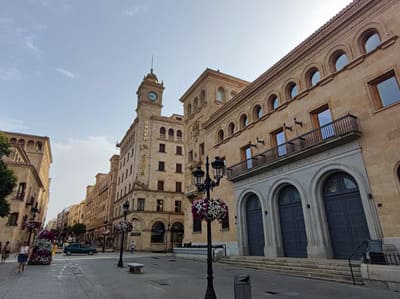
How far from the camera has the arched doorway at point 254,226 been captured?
17.2 meters

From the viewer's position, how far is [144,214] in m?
37.5

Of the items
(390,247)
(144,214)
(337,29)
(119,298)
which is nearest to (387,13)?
(337,29)

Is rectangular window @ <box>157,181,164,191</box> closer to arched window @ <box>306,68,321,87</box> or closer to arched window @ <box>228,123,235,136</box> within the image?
arched window @ <box>228,123,235,136</box>

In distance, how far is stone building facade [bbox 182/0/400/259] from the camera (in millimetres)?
11378

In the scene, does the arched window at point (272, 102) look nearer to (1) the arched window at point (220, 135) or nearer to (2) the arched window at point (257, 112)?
(2) the arched window at point (257, 112)

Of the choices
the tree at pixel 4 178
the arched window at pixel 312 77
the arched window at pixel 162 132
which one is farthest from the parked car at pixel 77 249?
the arched window at pixel 312 77

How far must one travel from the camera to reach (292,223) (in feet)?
50.0

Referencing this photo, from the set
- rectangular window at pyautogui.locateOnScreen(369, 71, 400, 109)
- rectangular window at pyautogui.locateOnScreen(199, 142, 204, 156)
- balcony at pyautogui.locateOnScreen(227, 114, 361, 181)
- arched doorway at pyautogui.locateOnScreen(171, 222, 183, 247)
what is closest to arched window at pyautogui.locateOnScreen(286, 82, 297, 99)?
balcony at pyautogui.locateOnScreen(227, 114, 361, 181)

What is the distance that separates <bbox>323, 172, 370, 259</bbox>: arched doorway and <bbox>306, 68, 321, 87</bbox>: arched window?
567cm

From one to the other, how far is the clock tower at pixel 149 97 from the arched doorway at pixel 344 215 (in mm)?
34892

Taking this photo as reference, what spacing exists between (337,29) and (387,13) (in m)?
2.37

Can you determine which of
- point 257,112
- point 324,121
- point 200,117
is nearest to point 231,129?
point 257,112

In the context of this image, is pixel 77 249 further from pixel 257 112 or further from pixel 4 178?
pixel 257 112

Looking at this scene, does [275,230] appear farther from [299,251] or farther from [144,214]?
[144,214]
